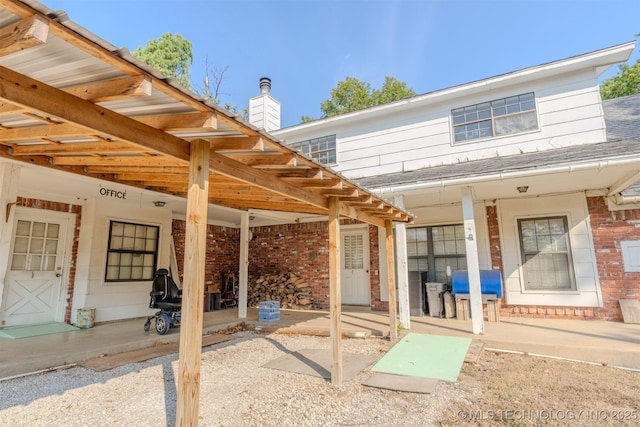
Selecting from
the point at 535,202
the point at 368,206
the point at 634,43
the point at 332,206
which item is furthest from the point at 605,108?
the point at 332,206

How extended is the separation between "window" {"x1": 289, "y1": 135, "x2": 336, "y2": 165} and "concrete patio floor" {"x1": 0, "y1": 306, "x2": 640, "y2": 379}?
4233mm

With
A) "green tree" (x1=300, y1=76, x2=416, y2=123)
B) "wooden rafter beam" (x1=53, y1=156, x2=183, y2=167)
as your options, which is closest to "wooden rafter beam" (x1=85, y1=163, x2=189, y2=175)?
"wooden rafter beam" (x1=53, y1=156, x2=183, y2=167)

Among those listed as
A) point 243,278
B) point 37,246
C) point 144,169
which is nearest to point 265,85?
point 243,278

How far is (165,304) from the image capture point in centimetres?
582

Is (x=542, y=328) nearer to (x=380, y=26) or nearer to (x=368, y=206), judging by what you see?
(x=368, y=206)

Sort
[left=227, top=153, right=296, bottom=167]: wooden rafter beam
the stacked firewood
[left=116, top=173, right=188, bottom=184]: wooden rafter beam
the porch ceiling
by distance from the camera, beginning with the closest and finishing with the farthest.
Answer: the porch ceiling → [left=227, top=153, right=296, bottom=167]: wooden rafter beam → [left=116, top=173, right=188, bottom=184]: wooden rafter beam → the stacked firewood

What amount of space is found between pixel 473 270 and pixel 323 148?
526cm

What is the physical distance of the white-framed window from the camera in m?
6.03

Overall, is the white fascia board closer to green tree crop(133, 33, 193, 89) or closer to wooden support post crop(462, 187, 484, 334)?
wooden support post crop(462, 187, 484, 334)

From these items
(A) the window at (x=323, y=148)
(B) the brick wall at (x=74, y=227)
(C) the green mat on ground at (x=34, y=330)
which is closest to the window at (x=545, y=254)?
(A) the window at (x=323, y=148)

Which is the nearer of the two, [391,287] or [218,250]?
[391,287]

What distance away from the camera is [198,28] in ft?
70.3

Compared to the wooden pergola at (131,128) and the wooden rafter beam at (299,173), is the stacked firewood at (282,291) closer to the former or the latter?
the wooden pergola at (131,128)

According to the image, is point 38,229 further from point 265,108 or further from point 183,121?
point 265,108
